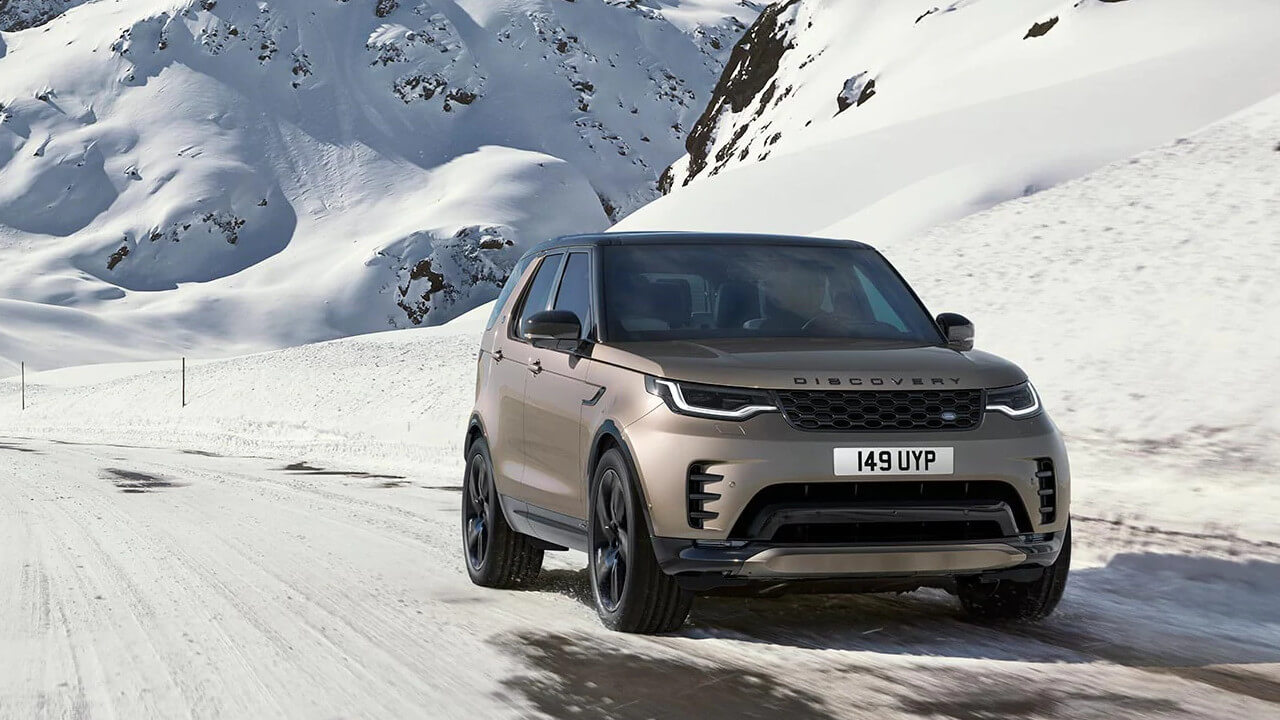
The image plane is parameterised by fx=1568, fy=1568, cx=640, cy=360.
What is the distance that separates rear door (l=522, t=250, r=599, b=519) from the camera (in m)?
7.22

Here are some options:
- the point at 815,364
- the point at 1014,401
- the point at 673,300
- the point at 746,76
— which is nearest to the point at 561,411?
the point at 673,300

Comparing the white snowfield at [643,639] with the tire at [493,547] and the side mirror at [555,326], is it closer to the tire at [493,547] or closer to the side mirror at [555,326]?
the tire at [493,547]

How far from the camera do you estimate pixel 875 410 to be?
6195mm

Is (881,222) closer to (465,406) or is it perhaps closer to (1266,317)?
(465,406)

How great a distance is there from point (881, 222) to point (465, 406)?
1062cm

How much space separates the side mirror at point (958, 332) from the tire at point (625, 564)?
180cm

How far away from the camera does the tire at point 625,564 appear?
21.2 feet

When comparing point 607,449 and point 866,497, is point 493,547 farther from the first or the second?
point 866,497

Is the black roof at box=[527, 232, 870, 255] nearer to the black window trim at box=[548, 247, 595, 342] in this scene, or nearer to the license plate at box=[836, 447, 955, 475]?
the black window trim at box=[548, 247, 595, 342]

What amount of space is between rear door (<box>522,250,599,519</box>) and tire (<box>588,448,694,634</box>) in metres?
0.25

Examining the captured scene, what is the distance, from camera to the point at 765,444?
20.0 ft

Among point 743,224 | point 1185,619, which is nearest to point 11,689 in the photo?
point 1185,619

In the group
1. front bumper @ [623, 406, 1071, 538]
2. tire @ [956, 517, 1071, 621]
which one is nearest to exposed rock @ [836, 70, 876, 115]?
tire @ [956, 517, 1071, 621]

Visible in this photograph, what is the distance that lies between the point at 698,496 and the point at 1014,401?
1.40 m
